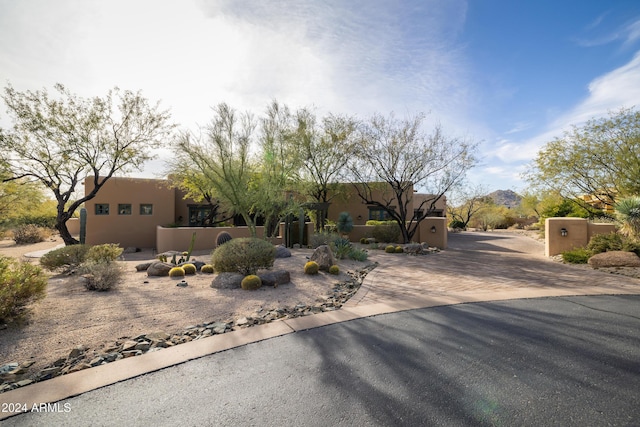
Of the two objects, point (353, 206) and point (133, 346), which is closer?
point (133, 346)

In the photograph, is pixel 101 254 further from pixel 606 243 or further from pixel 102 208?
pixel 606 243

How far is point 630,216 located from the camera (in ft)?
34.3

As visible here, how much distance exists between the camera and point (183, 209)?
22297mm

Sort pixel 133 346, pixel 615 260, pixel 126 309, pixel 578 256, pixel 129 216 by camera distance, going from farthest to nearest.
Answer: pixel 129 216 → pixel 578 256 → pixel 615 260 → pixel 126 309 → pixel 133 346

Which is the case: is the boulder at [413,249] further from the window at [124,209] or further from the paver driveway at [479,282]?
the window at [124,209]

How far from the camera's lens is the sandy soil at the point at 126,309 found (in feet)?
12.8

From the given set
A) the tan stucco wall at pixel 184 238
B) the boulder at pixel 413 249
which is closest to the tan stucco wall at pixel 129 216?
the tan stucco wall at pixel 184 238

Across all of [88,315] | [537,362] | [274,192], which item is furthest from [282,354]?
[274,192]

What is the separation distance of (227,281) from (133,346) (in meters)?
3.14

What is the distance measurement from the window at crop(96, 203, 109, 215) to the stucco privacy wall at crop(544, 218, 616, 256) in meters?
24.6

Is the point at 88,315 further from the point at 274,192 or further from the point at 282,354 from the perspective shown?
the point at 274,192

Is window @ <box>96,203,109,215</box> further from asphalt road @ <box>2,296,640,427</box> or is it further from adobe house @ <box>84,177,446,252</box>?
asphalt road @ <box>2,296,640,427</box>

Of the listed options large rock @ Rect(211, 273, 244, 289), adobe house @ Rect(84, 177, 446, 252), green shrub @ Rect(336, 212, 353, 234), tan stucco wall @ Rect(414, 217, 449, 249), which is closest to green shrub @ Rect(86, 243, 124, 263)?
large rock @ Rect(211, 273, 244, 289)

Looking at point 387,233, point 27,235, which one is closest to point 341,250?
point 387,233
